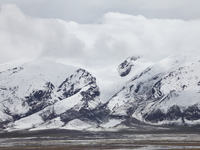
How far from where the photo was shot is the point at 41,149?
574 ft

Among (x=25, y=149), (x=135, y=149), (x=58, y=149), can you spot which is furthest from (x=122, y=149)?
(x=25, y=149)

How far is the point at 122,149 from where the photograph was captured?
6442 inches

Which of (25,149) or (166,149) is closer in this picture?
(166,149)

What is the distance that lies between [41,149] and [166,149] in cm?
5592

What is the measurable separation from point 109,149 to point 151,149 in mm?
18123

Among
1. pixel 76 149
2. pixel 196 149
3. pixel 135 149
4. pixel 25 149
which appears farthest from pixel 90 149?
pixel 196 149

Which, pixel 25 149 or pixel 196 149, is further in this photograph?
pixel 25 149

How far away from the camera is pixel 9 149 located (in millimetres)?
175625

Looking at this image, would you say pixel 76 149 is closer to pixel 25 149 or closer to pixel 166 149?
pixel 25 149

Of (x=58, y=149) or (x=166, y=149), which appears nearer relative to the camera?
(x=166, y=149)

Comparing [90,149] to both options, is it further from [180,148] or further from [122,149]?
[180,148]

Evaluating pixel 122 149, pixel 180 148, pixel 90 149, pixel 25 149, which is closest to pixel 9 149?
pixel 25 149

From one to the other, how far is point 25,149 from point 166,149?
6326cm

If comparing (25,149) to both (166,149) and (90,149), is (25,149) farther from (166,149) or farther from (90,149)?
(166,149)
